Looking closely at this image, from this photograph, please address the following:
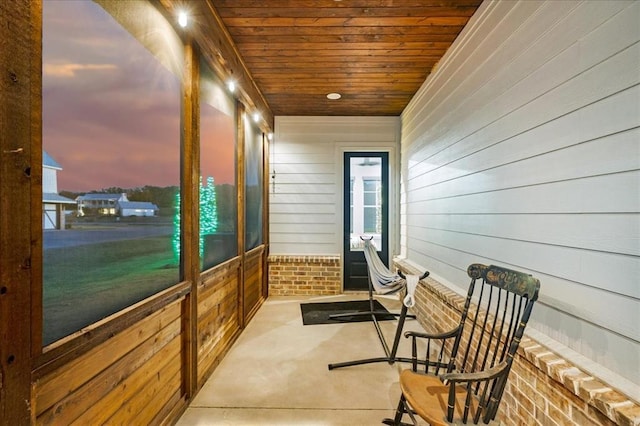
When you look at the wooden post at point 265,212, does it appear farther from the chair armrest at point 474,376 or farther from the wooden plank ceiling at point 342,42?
the chair armrest at point 474,376

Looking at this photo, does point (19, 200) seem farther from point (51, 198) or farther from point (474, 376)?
point (474, 376)

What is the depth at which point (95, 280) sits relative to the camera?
130 centimetres

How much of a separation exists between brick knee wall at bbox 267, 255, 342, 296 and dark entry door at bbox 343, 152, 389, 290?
1.12 feet

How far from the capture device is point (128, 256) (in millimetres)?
1534

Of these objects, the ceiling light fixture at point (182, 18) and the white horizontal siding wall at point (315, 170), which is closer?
the ceiling light fixture at point (182, 18)

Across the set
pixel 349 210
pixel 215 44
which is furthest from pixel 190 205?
pixel 349 210

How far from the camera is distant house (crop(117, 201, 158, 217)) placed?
152 cm

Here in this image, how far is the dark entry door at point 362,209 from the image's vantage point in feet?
17.2

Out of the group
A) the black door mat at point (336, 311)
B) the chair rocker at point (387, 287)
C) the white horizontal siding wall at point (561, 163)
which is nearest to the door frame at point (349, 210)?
the black door mat at point (336, 311)

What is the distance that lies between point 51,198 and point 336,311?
3591 mm

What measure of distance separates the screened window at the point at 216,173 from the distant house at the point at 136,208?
0.62m

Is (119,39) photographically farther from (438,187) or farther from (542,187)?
(438,187)

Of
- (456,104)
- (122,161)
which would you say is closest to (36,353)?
(122,161)

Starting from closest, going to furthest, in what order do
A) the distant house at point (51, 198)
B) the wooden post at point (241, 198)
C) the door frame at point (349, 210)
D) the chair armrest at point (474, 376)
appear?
the distant house at point (51, 198)
the chair armrest at point (474, 376)
the wooden post at point (241, 198)
the door frame at point (349, 210)
